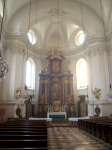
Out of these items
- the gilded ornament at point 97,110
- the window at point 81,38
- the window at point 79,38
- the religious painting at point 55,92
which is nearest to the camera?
the gilded ornament at point 97,110

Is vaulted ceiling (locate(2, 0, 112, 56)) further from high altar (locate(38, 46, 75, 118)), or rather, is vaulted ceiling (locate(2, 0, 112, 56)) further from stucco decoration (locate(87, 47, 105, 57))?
high altar (locate(38, 46, 75, 118))

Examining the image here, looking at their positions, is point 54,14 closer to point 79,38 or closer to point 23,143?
point 79,38

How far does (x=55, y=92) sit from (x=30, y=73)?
392 cm

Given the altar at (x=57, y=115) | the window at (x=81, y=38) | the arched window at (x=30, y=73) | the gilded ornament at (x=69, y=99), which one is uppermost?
the window at (x=81, y=38)

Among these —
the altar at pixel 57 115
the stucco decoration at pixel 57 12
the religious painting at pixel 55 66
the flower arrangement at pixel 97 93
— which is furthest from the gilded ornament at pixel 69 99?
the stucco decoration at pixel 57 12

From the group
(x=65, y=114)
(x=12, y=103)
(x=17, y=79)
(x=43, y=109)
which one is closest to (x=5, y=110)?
(x=12, y=103)

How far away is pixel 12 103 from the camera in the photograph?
495 inches

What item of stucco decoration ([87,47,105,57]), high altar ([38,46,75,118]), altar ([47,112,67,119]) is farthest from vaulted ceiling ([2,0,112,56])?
altar ([47,112,67,119])

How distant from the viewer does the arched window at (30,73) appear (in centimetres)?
1766

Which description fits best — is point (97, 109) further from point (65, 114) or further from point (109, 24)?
point (109, 24)

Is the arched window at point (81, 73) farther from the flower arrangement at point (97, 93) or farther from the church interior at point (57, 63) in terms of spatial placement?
the flower arrangement at point (97, 93)

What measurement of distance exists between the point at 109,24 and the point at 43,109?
11295 mm

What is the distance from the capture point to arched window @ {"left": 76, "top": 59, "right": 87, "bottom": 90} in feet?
59.5

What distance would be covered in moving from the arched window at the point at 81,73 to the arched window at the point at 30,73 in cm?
567
